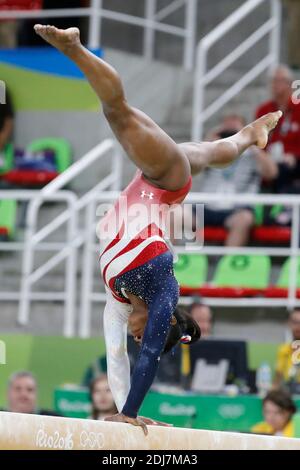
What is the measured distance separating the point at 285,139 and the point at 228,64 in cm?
141

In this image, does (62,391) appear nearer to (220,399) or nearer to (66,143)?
(220,399)

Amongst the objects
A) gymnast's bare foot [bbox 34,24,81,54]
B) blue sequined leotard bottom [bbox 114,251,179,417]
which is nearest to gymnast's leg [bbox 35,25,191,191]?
gymnast's bare foot [bbox 34,24,81,54]

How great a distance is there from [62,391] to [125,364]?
289 centimetres

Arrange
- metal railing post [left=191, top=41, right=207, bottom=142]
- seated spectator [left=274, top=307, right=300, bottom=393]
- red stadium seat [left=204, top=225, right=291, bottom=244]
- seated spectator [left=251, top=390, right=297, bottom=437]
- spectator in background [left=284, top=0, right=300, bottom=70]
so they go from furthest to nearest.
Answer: spectator in background [left=284, top=0, right=300, bottom=70], metal railing post [left=191, top=41, right=207, bottom=142], red stadium seat [left=204, top=225, right=291, bottom=244], seated spectator [left=274, top=307, right=300, bottom=393], seated spectator [left=251, top=390, right=297, bottom=437]

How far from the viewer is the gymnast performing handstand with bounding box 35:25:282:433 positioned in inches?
218

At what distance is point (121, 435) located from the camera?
17.6ft

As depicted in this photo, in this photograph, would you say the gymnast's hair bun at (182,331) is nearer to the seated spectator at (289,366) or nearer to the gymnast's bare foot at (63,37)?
the gymnast's bare foot at (63,37)

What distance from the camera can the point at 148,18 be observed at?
13008 millimetres

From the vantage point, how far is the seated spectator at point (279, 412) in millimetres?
7934

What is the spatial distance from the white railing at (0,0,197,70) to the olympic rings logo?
6771 millimetres

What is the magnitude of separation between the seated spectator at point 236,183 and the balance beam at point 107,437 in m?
4.70

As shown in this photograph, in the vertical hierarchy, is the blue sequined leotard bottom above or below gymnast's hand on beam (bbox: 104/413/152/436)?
above

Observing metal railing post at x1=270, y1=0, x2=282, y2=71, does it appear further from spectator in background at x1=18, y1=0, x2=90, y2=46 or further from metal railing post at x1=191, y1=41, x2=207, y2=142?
spectator in background at x1=18, y1=0, x2=90, y2=46

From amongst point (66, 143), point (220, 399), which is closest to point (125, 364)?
point (220, 399)
